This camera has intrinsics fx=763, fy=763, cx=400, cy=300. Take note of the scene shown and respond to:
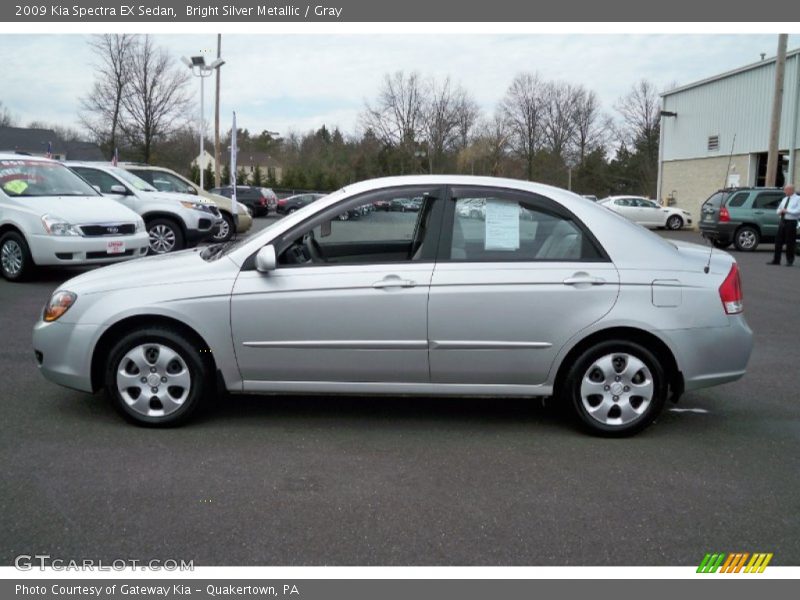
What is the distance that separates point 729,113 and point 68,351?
1366 inches

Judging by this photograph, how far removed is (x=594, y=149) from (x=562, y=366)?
60.8 m

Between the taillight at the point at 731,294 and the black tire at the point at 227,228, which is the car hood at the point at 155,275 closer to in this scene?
the taillight at the point at 731,294

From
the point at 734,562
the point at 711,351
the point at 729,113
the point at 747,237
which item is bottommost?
the point at 734,562

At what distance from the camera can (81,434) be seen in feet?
15.6

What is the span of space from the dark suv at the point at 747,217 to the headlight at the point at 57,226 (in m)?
17.0

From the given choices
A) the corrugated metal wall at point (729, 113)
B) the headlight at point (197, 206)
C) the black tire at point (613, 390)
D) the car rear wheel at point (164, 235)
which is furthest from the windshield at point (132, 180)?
the corrugated metal wall at point (729, 113)

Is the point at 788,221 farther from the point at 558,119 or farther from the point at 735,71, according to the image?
the point at 558,119

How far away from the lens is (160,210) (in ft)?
45.3

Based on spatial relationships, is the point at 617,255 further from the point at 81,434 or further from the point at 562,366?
the point at 81,434

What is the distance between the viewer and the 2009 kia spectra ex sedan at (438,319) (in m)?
4.71

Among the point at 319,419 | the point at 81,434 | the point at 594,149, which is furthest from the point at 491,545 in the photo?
the point at 594,149

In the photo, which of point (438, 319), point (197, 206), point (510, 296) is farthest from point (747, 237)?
point (438, 319)

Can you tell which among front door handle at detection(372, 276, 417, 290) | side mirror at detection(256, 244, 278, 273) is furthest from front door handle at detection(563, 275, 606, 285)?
side mirror at detection(256, 244, 278, 273)

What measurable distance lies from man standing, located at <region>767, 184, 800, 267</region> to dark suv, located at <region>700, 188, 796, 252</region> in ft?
14.4
